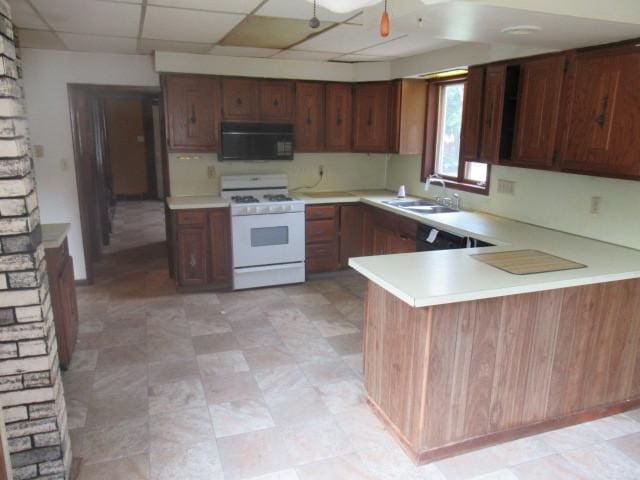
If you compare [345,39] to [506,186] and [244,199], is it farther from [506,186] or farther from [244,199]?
[244,199]

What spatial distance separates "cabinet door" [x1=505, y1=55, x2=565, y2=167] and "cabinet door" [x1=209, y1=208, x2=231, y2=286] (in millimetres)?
2545

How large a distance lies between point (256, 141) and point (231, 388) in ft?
8.53

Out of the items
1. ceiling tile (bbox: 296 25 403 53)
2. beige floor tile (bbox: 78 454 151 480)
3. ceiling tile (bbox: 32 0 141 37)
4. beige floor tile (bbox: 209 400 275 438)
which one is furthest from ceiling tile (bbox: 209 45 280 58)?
beige floor tile (bbox: 78 454 151 480)

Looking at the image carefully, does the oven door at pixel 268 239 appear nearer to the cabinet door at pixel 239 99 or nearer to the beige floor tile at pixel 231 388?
the cabinet door at pixel 239 99

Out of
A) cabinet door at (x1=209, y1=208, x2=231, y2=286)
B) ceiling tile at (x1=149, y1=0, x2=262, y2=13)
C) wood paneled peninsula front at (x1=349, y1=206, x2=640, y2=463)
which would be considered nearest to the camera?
wood paneled peninsula front at (x1=349, y1=206, x2=640, y2=463)

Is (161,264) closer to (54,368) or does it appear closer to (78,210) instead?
(78,210)

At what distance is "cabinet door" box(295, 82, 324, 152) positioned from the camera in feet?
16.0

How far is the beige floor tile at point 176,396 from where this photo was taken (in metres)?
2.72

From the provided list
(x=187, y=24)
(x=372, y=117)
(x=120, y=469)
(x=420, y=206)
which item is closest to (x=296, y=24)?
(x=187, y=24)

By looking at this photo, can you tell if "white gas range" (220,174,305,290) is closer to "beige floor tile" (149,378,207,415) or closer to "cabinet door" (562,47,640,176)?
"beige floor tile" (149,378,207,415)

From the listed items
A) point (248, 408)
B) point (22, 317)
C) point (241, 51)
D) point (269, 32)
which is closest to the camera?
point (22, 317)

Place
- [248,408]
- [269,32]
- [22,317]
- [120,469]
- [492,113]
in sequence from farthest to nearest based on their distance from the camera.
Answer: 1. [269,32]
2. [492,113]
3. [248,408]
4. [120,469]
5. [22,317]

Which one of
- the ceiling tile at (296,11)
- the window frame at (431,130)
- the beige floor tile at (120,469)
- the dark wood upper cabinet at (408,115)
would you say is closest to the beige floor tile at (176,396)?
the beige floor tile at (120,469)

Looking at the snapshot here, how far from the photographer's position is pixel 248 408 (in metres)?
2.71
